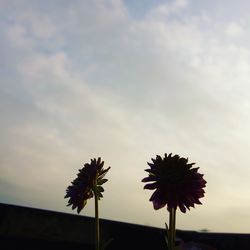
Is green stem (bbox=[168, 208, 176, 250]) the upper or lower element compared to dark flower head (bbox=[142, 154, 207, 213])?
lower

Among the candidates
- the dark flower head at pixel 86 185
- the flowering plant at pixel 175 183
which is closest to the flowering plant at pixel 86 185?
the dark flower head at pixel 86 185

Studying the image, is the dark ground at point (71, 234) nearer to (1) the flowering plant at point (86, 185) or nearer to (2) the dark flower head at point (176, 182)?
(1) the flowering plant at point (86, 185)

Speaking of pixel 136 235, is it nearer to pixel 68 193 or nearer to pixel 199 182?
pixel 68 193

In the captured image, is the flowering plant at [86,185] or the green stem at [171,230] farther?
the flowering plant at [86,185]

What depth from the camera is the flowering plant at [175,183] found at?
147 inches

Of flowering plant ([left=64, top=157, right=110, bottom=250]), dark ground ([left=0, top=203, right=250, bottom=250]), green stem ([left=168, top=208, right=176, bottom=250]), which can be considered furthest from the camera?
dark ground ([left=0, top=203, right=250, bottom=250])

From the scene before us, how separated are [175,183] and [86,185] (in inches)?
46.0

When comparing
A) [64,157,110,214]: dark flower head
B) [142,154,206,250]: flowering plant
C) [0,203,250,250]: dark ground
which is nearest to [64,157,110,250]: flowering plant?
[64,157,110,214]: dark flower head

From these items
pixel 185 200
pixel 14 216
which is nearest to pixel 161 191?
pixel 185 200

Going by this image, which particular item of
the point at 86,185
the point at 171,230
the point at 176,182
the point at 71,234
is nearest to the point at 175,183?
the point at 176,182

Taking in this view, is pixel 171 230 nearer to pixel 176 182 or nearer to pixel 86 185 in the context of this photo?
pixel 176 182

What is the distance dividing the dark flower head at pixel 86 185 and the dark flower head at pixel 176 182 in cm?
94

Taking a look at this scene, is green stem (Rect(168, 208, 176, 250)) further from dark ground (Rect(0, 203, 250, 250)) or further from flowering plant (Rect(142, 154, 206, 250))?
dark ground (Rect(0, 203, 250, 250))

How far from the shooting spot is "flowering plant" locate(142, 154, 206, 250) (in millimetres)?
3729
